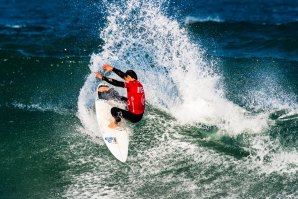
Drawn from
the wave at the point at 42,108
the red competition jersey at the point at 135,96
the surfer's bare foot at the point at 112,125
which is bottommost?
the wave at the point at 42,108

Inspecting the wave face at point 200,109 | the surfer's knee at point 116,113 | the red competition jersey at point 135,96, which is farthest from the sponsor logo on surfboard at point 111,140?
the red competition jersey at point 135,96

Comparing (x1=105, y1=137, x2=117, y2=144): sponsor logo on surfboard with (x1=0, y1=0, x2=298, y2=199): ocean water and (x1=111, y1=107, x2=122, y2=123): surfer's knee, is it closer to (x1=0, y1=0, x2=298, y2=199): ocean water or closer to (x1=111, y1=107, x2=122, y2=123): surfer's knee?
(x1=0, y1=0, x2=298, y2=199): ocean water

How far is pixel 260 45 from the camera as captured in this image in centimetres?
2809

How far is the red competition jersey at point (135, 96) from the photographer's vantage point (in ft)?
48.2

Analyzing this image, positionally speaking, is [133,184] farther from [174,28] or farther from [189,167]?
[174,28]

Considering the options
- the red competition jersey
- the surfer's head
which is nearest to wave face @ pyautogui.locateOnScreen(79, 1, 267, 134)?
the surfer's head

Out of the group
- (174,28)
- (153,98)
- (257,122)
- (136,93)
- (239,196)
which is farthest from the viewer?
(174,28)

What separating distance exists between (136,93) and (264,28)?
→ 60.6 ft

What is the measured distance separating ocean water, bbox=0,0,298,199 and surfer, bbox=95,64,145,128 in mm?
1136

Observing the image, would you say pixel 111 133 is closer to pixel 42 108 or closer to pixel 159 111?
pixel 159 111

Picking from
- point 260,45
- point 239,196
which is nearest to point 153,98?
point 239,196

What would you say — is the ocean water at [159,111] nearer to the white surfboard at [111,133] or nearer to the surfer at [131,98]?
the white surfboard at [111,133]

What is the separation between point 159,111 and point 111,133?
3338mm

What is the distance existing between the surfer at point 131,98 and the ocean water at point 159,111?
1.14 meters
